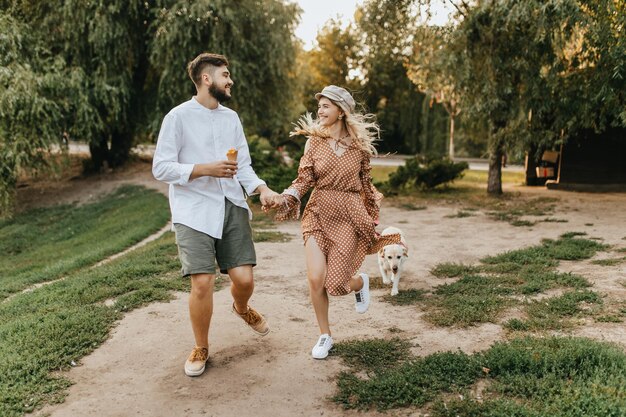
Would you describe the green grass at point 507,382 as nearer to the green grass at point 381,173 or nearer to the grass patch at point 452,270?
the grass patch at point 452,270

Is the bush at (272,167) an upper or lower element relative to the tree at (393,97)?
lower

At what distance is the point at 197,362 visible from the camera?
4.34m

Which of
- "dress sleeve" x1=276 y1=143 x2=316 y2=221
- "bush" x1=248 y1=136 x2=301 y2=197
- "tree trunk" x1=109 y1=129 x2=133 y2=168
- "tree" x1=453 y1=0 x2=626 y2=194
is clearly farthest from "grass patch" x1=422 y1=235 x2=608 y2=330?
"tree trunk" x1=109 y1=129 x2=133 y2=168

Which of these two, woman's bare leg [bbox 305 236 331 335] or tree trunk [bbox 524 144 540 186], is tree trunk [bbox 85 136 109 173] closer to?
tree trunk [bbox 524 144 540 186]

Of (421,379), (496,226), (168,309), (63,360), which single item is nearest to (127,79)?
(496,226)

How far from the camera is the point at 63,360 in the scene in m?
4.62

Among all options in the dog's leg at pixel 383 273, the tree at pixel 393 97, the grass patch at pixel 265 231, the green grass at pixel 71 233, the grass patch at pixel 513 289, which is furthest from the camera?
the tree at pixel 393 97

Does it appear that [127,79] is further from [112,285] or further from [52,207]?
[112,285]

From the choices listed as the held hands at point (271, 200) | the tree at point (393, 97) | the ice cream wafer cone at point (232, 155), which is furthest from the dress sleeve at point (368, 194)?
the tree at point (393, 97)

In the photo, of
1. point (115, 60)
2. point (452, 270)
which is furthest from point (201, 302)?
point (115, 60)

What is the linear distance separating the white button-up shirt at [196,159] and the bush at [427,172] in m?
13.1

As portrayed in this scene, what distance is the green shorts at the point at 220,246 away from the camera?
4.13 m

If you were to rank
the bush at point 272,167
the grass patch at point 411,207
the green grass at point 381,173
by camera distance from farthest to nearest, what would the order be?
the green grass at point 381,173 < the grass patch at point 411,207 < the bush at point 272,167

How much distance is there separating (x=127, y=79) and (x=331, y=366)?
1551 cm
